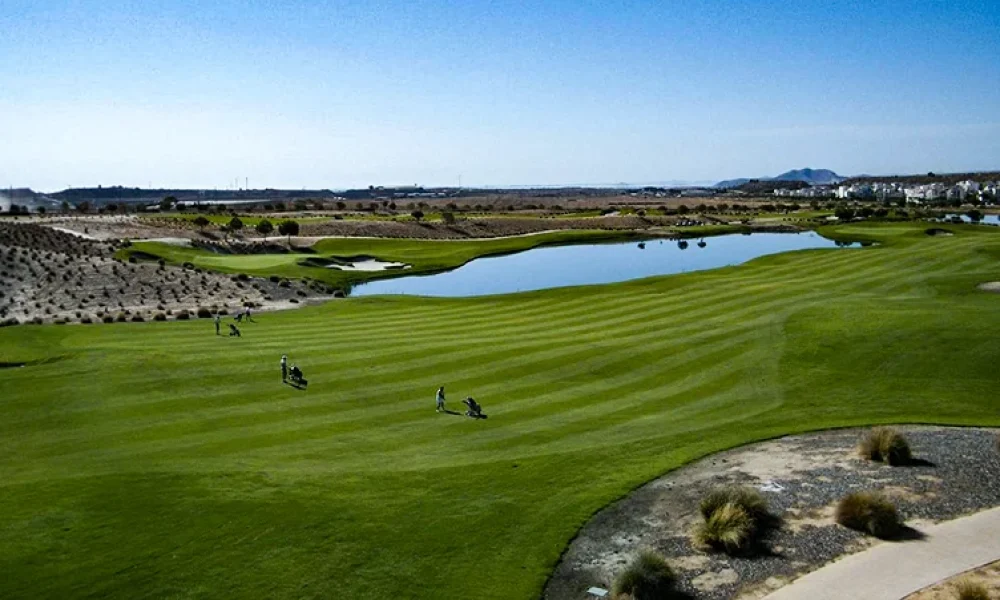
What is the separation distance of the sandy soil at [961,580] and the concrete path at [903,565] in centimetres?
14

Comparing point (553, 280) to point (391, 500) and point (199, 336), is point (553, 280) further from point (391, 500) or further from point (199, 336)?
point (391, 500)

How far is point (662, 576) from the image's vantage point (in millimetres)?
13141

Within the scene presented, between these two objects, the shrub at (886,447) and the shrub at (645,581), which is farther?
the shrub at (886,447)

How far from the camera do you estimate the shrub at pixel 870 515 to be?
1499cm

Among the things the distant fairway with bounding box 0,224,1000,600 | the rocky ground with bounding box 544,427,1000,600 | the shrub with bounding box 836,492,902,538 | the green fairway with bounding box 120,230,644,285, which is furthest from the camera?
the green fairway with bounding box 120,230,644,285

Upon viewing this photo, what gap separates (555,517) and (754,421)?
29.3ft

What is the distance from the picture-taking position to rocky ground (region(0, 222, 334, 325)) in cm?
4828

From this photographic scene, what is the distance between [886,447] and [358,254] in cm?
6640

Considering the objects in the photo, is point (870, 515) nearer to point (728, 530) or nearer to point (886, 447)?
point (728, 530)

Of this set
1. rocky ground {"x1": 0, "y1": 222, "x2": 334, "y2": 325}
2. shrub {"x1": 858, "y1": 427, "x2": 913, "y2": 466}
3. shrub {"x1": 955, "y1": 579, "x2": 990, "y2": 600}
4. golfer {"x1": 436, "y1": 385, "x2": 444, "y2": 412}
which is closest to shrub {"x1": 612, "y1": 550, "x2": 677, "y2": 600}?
shrub {"x1": 955, "y1": 579, "x2": 990, "y2": 600}

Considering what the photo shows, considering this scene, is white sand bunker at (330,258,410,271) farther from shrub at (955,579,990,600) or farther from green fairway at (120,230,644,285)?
shrub at (955,579,990,600)

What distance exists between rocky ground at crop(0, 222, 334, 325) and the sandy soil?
42867 mm

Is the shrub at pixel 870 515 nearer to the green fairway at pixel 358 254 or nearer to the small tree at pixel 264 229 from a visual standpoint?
the green fairway at pixel 358 254

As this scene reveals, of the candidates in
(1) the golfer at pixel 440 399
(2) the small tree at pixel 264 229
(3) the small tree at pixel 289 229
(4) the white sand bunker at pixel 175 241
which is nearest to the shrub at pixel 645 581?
(1) the golfer at pixel 440 399
